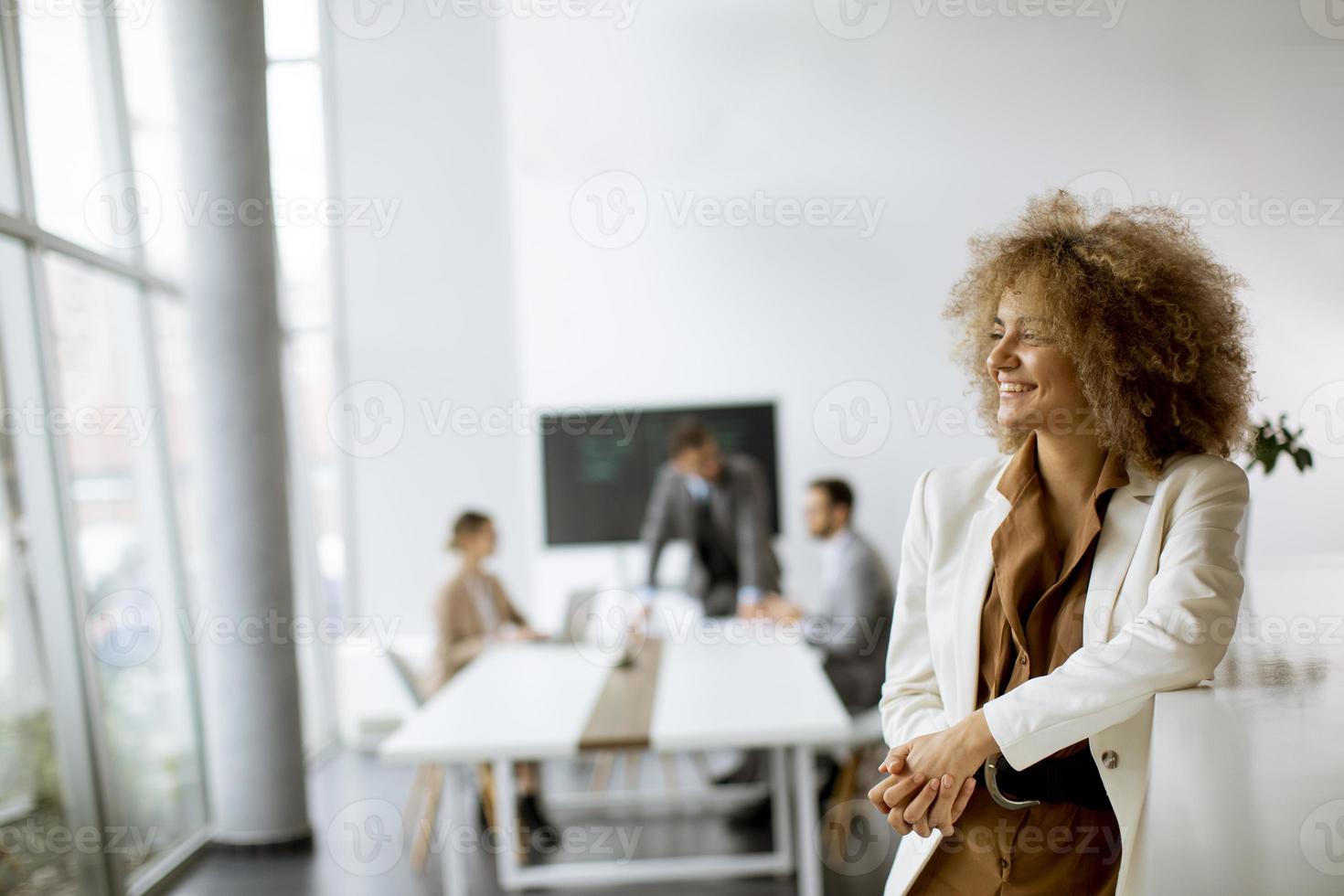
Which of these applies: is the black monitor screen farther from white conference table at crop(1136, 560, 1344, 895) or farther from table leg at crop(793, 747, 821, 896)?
white conference table at crop(1136, 560, 1344, 895)

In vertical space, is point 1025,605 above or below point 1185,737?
above

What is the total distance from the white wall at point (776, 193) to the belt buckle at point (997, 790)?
2.31ft

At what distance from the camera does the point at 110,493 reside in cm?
405

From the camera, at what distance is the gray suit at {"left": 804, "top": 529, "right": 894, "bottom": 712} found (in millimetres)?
4281

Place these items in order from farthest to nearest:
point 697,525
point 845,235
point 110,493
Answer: point 697,525 < point 845,235 < point 110,493

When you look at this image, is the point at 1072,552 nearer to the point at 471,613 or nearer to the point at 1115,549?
the point at 1115,549

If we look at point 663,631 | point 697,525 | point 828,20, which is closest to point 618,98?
point 828,20

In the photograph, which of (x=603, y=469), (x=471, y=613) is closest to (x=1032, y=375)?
(x=471, y=613)

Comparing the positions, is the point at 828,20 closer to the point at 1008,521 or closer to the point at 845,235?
the point at 1008,521

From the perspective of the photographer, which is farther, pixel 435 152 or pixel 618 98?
pixel 435 152

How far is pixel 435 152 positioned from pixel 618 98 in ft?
11.2

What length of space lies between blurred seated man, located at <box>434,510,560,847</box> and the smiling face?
143 inches

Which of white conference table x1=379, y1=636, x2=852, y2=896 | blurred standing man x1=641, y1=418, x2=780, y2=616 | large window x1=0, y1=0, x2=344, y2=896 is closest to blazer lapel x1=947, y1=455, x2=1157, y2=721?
white conference table x1=379, y1=636, x2=852, y2=896

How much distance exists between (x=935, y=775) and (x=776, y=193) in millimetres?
1796
